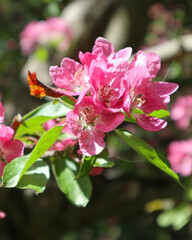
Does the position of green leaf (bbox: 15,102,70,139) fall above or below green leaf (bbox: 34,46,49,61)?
above

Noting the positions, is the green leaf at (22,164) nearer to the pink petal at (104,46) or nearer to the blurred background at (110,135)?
the pink petal at (104,46)

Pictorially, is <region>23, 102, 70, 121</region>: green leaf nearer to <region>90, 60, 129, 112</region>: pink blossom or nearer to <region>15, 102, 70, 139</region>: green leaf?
<region>15, 102, 70, 139</region>: green leaf

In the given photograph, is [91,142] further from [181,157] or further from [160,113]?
[181,157]

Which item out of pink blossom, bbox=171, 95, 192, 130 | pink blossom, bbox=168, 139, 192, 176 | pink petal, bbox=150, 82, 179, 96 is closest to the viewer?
pink petal, bbox=150, 82, 179, 96

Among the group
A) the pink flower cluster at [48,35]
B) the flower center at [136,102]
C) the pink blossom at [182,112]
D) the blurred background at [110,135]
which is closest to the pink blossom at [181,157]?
the blurred background at [110,135]

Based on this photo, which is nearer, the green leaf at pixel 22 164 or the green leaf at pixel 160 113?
the green leaf at pixel 22 164

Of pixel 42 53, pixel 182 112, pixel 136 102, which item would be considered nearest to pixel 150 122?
pixel 136 102

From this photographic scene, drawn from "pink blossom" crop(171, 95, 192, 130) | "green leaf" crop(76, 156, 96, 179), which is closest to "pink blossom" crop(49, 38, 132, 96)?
"green leaf" crop(76, 156, 96, 179)
